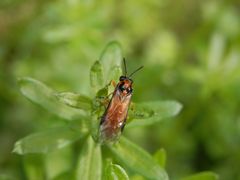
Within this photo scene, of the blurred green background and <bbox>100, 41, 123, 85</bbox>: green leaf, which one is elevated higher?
the blurred green background

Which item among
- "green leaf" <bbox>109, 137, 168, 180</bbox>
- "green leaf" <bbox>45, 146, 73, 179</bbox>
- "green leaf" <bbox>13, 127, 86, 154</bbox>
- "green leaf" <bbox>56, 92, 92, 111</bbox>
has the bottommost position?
"green leaf" <bbox>109, 137, 168, 180</bbox>

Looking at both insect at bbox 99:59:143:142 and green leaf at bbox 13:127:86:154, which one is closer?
insect at bbox 99:59:143:142

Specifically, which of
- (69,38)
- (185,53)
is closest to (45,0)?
(69,38)

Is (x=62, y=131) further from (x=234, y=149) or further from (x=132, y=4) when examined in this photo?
(x=132, y=4)

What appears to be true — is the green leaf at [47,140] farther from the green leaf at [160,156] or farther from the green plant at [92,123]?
the green leaf at [160,156]

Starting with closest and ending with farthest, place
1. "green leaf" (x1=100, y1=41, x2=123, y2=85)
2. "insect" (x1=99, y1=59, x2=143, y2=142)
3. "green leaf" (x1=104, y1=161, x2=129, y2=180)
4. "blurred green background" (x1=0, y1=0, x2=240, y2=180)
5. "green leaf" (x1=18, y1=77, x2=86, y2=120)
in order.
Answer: "green leaf" (x1=104, y1=161, x2=129, y2=180) < "insect" (x1=99, y1=59, x2=143, y2=142) < "green leaf" (x1=18, y1=77, x2=86, y2=120) < "green leaf" (x1=100, y1=41, x2=123, y2=85) < "blurred green background" (x1=0, y1=0, x2=240, y2=180)

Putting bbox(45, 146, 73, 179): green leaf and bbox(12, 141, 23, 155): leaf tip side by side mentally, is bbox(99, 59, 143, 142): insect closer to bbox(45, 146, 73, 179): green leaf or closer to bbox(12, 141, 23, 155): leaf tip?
bbox(12, 141, 23, 155): leaf tip

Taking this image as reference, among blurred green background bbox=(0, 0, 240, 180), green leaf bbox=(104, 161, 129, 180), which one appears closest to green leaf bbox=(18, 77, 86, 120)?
green leaf bbox=(104, 161, 129, 180)
